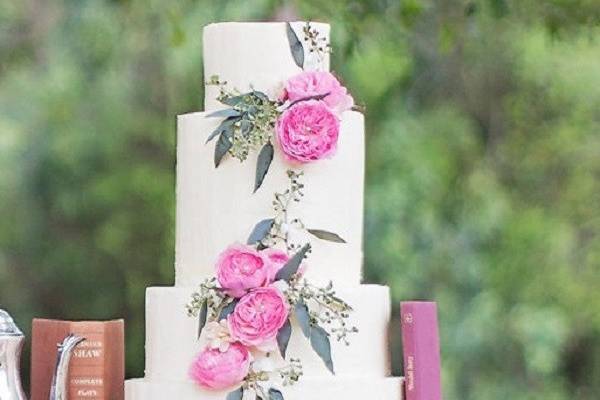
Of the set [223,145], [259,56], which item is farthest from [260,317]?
[259,56]

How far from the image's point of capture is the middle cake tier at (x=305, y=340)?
1.92m

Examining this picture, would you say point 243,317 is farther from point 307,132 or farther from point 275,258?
point 307,132

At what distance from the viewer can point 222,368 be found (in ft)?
6.20

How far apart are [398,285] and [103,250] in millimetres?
801

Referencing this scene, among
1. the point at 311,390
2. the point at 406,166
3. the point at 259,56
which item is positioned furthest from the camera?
the point at 406,166

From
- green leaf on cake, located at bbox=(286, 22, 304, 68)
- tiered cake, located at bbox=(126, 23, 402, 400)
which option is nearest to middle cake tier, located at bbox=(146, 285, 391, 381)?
tiered cake, located at bbox=(126, 23, 402, 400)

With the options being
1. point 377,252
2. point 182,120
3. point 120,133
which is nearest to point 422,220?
point 377,252

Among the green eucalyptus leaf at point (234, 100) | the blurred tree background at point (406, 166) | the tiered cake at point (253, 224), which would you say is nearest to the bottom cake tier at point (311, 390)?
the tiered cake at point (253, 224)

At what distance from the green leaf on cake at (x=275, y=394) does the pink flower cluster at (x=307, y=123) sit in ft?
0.99

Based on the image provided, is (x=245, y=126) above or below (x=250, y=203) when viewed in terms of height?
above

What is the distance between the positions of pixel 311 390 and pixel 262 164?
1.00 ft

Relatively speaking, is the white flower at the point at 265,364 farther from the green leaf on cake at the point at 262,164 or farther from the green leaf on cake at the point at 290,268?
the green leaf on cake at the point at 262,164

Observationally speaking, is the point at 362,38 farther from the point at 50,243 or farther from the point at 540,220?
the point at 50,243

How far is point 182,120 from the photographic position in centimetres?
202
